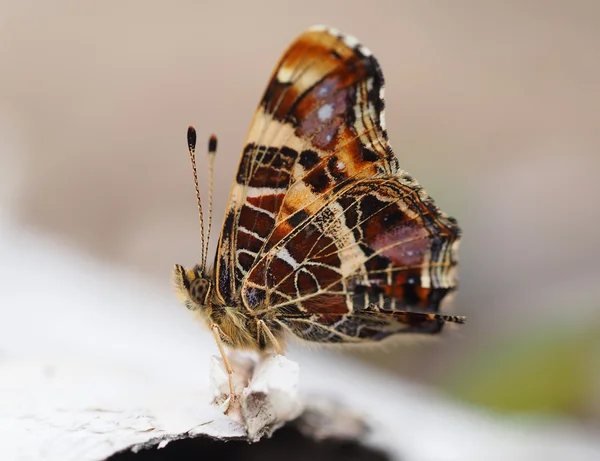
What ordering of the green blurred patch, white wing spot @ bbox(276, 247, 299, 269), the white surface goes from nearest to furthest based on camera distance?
1. the white surface
2. white wing spot @ bbox(276, 247, 299, 269)
3. the green blurred patch

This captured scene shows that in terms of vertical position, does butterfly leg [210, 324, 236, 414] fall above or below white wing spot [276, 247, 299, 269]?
below

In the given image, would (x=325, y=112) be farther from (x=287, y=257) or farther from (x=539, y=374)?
(x=539, y=374)

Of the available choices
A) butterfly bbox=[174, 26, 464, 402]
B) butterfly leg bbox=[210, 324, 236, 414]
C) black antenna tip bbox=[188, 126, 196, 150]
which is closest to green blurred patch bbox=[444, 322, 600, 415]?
butterfly bbox=[174, 26, 464, 402]

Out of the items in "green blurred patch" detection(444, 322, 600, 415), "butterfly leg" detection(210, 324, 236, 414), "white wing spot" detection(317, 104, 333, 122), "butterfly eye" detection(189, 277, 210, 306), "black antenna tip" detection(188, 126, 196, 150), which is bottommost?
"green blurred patch" detection(444, 322, 600, 415)

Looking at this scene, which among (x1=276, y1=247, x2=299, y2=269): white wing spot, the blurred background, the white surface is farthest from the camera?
the blurred background

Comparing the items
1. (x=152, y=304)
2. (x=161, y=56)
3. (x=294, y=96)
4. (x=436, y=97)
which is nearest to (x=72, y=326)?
(x=152, y=304)

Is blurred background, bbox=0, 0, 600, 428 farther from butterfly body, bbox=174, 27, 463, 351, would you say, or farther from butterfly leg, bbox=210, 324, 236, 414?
butterfly leg, bbox=210, 324, 236, 414

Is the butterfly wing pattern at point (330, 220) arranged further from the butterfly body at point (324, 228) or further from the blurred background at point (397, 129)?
the blurred background at point (397, 129)

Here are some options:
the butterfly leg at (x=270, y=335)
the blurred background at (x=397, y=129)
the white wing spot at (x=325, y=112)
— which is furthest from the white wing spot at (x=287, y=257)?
the blurred background at (x=397, y=129)
